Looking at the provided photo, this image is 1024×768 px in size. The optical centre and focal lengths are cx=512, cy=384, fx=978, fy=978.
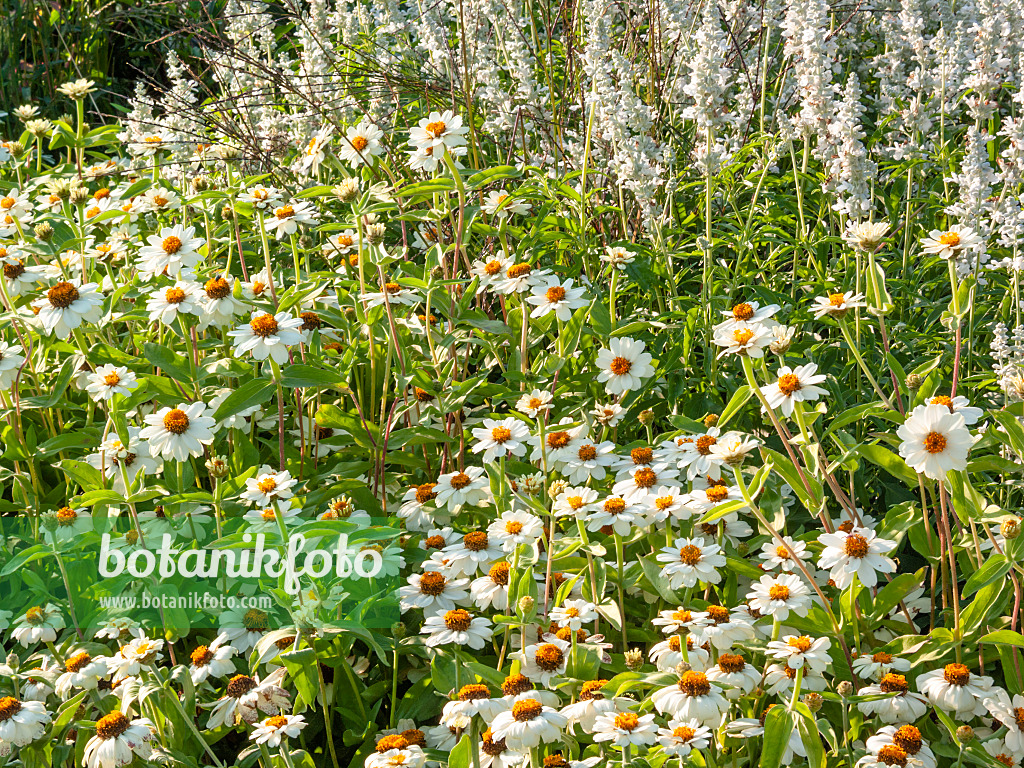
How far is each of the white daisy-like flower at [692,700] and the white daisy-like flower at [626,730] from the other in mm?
41

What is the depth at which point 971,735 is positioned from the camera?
1.46 metres

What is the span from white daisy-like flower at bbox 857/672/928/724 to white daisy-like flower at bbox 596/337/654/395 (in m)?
0.78

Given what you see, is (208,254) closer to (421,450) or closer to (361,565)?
(421,450)

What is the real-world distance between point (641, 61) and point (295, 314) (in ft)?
5.65

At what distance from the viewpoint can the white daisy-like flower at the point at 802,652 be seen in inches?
58.4

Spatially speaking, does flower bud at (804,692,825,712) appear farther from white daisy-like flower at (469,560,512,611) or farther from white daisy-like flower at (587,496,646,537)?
white daisy-like flower at (469,560,512,611)

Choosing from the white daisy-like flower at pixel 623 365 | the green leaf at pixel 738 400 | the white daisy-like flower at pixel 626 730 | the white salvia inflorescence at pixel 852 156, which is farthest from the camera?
the white salvia inflorescence at pixel 852 156

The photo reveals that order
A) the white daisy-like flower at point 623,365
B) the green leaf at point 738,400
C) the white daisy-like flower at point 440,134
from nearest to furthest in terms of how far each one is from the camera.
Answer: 1. the green leaf at point 738,400
2. the white daisy-like flower at point 623,365
3. the white daisy-like flower at point 440,134

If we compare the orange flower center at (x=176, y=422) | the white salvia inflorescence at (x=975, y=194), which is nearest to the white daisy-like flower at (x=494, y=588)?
the orange flower center at (x=176, y=422)

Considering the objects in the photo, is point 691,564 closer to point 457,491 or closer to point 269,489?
point 457,491

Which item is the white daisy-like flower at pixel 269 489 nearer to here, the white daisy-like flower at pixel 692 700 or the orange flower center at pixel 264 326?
the orange flower center at pixel 264 326

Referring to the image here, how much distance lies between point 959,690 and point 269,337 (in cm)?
134

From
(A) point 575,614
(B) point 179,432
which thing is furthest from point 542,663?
(B) point 179,432

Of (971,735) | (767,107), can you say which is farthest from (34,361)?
(767,107)
